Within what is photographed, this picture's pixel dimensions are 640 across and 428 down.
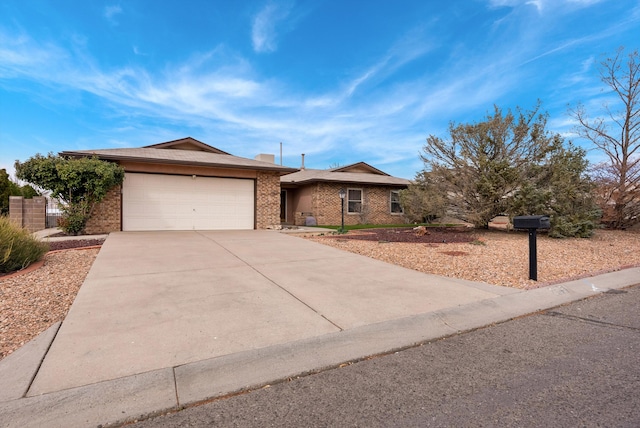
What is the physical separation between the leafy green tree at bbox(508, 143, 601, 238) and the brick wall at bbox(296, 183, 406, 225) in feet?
29.6

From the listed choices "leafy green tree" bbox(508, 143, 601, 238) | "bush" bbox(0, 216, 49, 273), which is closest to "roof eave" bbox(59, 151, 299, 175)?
"bush" bbox(0, 216, 49, 273)

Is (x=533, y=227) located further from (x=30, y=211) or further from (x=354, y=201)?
(x=30, y=211)

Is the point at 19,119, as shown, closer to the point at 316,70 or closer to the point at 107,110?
the point at 107,110

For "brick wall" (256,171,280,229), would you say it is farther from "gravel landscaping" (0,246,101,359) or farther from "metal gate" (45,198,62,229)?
"metal gate" (45,198,62,229)

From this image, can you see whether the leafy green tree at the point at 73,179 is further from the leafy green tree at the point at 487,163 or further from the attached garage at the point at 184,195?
the leafy green tree at the point at 487,163

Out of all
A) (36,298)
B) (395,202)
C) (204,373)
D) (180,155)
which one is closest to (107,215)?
(180,155)

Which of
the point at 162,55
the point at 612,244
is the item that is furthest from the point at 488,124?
the point at 162,55

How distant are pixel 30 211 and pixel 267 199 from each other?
9.80 meters

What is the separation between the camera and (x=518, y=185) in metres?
12.3

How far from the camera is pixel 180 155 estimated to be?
1502cm

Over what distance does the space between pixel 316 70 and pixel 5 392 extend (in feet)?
53.8

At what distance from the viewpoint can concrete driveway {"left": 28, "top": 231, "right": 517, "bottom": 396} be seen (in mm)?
3016

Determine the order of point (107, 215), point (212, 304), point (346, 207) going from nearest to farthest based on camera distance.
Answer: point (212, 304) < point (107, 215) < point (346, 207)

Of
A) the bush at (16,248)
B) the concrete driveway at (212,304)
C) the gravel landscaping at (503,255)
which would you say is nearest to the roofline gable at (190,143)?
the gravel landscaping at (503,255)
